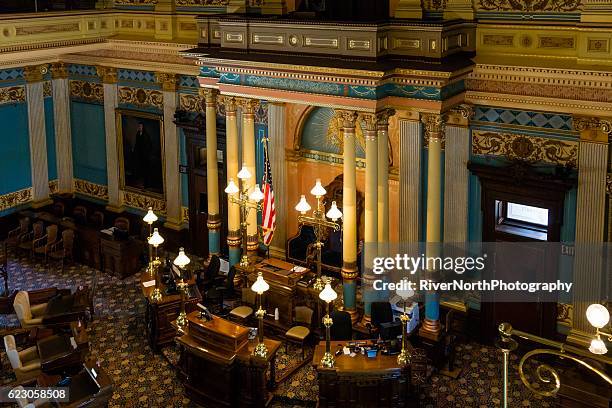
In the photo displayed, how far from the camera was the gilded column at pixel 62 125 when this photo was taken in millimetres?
20078

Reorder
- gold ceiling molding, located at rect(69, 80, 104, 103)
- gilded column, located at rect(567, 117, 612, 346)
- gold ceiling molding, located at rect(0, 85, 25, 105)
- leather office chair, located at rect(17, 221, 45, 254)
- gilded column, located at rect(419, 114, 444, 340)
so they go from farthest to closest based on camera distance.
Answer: gold ceiling molding, located at rect(69, 80, 104, 103) → gold ceiling molding, located at rect(0, 85, 25, 105) → leather office chair, located at rect(17, 221, 45, 254) → gilded column, located at rect(419, 114, 444, 340) → gilded column, located at rect(567, 117, 612, 346)

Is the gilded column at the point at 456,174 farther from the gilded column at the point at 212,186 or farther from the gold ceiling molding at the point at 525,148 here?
the gilded column at the point at 212,186

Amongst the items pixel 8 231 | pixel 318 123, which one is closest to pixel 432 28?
pixel 318 123

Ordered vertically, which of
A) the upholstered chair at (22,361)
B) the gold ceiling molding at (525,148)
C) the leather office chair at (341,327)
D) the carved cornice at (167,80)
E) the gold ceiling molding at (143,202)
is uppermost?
the carved cornice at (167,80)

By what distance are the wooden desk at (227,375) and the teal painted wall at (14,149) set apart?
30.3ft

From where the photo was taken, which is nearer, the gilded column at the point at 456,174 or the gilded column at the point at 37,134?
the gilded column at the point at 456,174

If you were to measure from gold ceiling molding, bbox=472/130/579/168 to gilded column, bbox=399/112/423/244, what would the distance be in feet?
3.65

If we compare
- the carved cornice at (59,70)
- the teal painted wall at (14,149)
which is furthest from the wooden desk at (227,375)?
the carved cornice at (59,70)

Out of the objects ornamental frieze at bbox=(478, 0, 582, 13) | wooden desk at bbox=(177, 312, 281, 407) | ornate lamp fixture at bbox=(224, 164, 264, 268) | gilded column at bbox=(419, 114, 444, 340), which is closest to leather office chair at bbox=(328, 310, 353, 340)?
wooden desk at bbox=(177, 312, 281, 407)

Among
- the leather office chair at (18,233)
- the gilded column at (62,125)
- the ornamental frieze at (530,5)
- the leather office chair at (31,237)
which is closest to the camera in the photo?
the ornamental frieze at (530,5)

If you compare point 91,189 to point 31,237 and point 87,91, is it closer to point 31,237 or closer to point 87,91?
point 31,237

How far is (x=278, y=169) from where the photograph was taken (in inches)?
661

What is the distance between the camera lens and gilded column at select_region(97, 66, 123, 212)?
19094 mm

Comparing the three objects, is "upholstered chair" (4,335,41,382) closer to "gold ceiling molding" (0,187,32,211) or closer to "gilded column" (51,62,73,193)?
"gold ceiling molding" (0,187,32,211)
